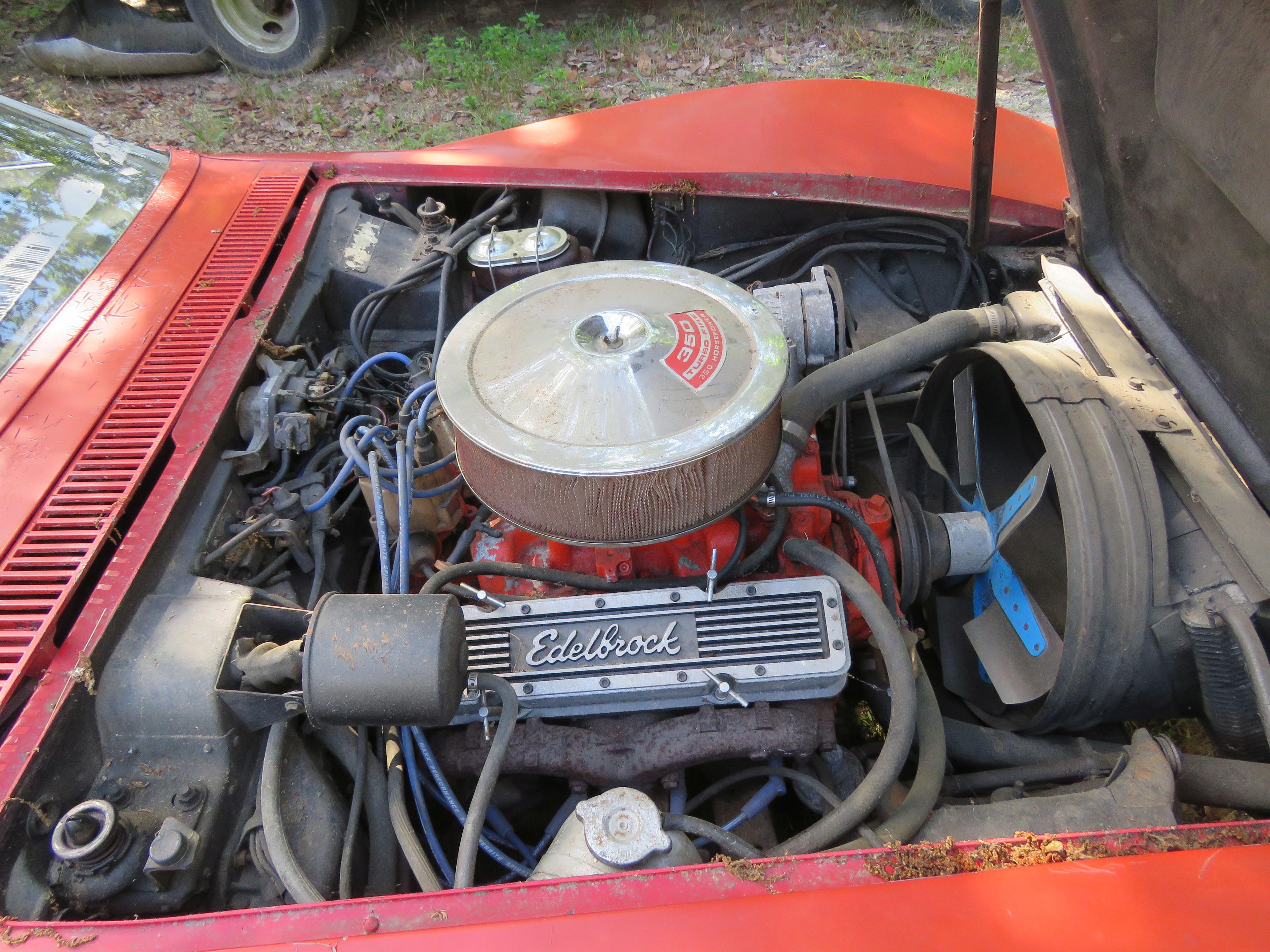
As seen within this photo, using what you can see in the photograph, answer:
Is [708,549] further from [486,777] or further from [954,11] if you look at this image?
[954,11]

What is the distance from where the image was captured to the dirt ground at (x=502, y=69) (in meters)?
4.95

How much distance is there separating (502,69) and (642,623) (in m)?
5.18

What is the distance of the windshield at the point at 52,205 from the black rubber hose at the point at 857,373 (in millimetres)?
1559

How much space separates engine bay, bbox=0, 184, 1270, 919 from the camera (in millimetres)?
1076

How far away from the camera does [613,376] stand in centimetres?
115

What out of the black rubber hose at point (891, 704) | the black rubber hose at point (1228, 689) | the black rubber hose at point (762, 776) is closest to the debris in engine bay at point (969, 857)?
the black rubber hose at point (891, 704)

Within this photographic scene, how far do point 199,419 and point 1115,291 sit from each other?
1.92 meters

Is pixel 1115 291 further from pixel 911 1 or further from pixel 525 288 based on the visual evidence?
pixel 911 1

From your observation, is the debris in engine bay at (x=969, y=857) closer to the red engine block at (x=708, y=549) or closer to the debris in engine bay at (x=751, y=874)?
the debris in engine bay at (x=751, y=874)

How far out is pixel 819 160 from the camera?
79.0 inches

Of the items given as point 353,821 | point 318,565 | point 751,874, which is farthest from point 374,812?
point 751,874

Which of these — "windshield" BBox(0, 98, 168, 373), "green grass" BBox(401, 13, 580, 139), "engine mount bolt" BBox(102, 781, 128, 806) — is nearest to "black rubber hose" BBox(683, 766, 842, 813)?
"engine mount bolt" BBox(102, 781, 128, 806)

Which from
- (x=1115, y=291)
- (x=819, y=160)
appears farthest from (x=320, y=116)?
(x=1115, y=291)

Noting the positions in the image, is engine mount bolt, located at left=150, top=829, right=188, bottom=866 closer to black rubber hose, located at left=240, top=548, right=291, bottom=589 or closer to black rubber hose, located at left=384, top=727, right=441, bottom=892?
black rubber hose, located at left=384, top=727, right=441, bottom=892
